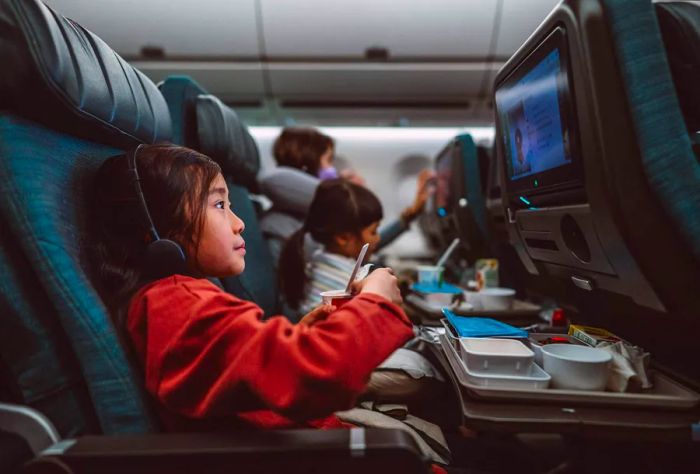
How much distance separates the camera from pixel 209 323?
0.76m

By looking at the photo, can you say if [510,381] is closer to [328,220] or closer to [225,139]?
[328,220]

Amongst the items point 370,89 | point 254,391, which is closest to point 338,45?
point 370,89

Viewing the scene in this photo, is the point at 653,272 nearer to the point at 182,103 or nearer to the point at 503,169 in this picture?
the point at 503,169

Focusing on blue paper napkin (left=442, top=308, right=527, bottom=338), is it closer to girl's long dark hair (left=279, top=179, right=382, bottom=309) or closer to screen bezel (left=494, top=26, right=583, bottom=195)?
screen bezel (left=494, top=26, right=583, bottom=195)

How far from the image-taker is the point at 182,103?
1545 mm

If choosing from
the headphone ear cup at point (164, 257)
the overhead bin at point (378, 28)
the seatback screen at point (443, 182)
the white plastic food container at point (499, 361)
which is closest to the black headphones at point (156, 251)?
the headphone ear cup at point (164, 257)

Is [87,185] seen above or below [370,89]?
→ below

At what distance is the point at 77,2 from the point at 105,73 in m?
0.21

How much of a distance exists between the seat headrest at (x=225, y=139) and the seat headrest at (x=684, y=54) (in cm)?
132

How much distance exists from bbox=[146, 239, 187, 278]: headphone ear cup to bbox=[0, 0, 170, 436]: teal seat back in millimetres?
115

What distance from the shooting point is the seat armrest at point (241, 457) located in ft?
2.21

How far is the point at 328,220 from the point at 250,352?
1219mm

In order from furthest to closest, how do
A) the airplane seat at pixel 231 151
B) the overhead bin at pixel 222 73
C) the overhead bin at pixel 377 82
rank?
the overhead bin at pixel 377 82
the overhead bin at pixel 222 73
the airplane seat at pixel 231 151

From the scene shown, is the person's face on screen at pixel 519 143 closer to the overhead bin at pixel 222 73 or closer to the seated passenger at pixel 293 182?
the seated passenger at pixel 293 182
